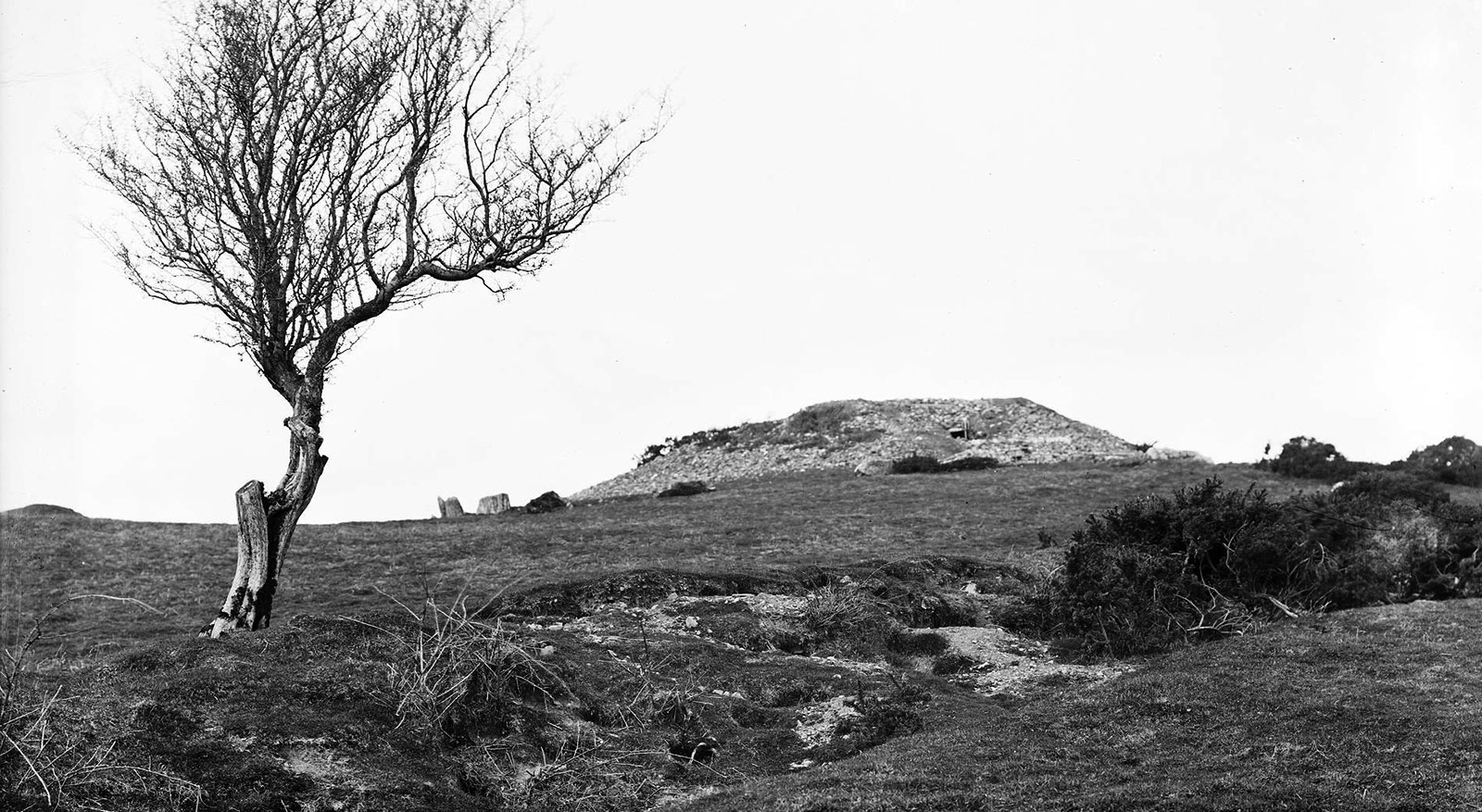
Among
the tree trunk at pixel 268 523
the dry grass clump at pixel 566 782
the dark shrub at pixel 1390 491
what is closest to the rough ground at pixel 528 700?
the dry grass clump at pixel 566 782

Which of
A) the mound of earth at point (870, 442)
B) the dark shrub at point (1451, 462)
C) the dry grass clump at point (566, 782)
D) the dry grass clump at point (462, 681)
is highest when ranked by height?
the mound of earth at point (870, 442)

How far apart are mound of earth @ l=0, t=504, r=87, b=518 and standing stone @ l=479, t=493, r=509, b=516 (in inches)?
467

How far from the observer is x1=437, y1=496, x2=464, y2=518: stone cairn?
4247cm

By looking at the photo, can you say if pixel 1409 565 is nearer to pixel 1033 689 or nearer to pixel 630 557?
pixel 1033 689

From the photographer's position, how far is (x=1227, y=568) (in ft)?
59.9

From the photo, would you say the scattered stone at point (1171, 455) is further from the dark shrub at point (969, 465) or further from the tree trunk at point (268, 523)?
the tree trunk at point (268, 523)

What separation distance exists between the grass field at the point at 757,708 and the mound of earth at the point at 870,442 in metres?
30.5

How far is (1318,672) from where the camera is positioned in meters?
13.9

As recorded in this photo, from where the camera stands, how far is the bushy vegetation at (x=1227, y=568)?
687 inches

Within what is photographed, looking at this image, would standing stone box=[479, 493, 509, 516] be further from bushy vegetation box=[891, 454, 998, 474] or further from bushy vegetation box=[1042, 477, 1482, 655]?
bushy vegetation box=[1042, 477, 1482, 655]

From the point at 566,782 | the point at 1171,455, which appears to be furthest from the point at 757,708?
the point at 1171,455

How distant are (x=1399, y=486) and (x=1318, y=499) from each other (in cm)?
498

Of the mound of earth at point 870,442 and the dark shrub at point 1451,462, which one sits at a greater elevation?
the mound of earth at point 870,442

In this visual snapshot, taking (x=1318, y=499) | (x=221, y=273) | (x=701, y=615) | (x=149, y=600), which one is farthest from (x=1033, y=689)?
(x=149, y=600)
